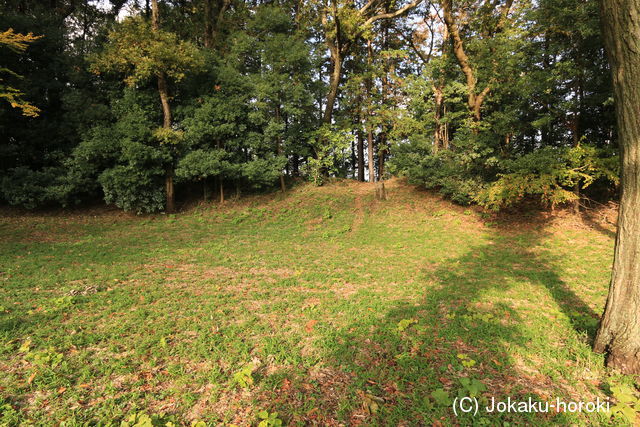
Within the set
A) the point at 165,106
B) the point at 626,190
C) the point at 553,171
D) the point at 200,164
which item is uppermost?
the point at 165,106

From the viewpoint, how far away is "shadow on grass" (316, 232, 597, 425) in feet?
9.66

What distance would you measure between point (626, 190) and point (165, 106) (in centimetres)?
1560

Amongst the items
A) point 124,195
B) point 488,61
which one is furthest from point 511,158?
point 124,195

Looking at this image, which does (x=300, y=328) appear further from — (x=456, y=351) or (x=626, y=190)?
(x=626, y=190)

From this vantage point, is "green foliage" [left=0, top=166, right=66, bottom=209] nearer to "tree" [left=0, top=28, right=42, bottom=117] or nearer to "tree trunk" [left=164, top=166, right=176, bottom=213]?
"tree trunk" [left=164, top=166, right=176, bottom=213]

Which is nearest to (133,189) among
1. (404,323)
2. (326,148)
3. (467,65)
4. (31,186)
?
(31,186)

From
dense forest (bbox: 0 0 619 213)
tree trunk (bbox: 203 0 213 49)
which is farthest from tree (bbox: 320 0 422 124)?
tree trunk (bbox: 203 0 213 49)

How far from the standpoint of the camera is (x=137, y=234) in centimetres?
1107

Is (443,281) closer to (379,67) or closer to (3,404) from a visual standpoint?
(3,404)

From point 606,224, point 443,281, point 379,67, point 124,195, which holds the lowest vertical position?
point 443,281

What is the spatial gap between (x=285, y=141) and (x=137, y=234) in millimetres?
8240

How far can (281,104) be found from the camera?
1478cm

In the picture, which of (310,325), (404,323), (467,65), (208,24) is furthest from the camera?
(208,24)

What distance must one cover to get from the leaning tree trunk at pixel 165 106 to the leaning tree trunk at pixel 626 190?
14.7 metres
